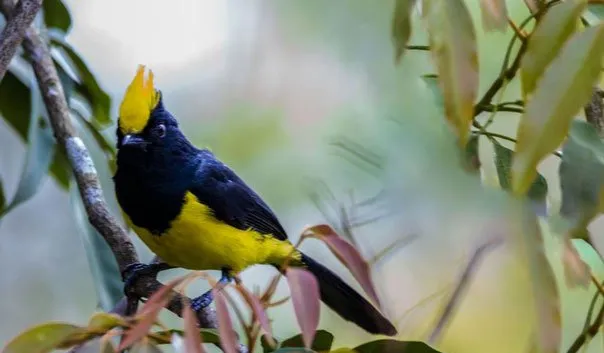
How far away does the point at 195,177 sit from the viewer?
1.22m

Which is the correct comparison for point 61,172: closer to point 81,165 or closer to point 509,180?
point 81,165

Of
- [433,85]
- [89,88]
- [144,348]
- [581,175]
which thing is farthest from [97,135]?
[581,175]

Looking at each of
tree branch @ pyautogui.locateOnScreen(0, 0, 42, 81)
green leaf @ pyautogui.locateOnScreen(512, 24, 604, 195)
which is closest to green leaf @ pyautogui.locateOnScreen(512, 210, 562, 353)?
green leaf @ pyautogui.locateOnScreen(512, 24, 604, 195)

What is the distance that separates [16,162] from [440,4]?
6.55 ft

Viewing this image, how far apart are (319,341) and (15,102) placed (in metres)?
0.79

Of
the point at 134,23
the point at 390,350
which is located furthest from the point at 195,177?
the point at 134,23

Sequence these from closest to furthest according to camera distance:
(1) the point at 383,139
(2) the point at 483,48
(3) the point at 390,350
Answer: (3) the point at 390,350 < (1) the point at 383,139 < (2) the point at 483,48

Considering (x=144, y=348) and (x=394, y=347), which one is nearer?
(x=144, y=348)

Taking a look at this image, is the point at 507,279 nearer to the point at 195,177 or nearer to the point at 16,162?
the point at 195,177

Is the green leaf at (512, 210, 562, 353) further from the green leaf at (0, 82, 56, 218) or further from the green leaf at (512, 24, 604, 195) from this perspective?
the green leaf at (0, 82, 56, 218)

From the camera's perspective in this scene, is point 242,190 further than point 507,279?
Yes

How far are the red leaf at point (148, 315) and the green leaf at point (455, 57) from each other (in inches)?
9.9

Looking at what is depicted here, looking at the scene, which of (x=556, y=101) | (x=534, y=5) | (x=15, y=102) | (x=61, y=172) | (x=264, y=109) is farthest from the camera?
(x=264, y=109)

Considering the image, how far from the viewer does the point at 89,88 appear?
1363 mm
